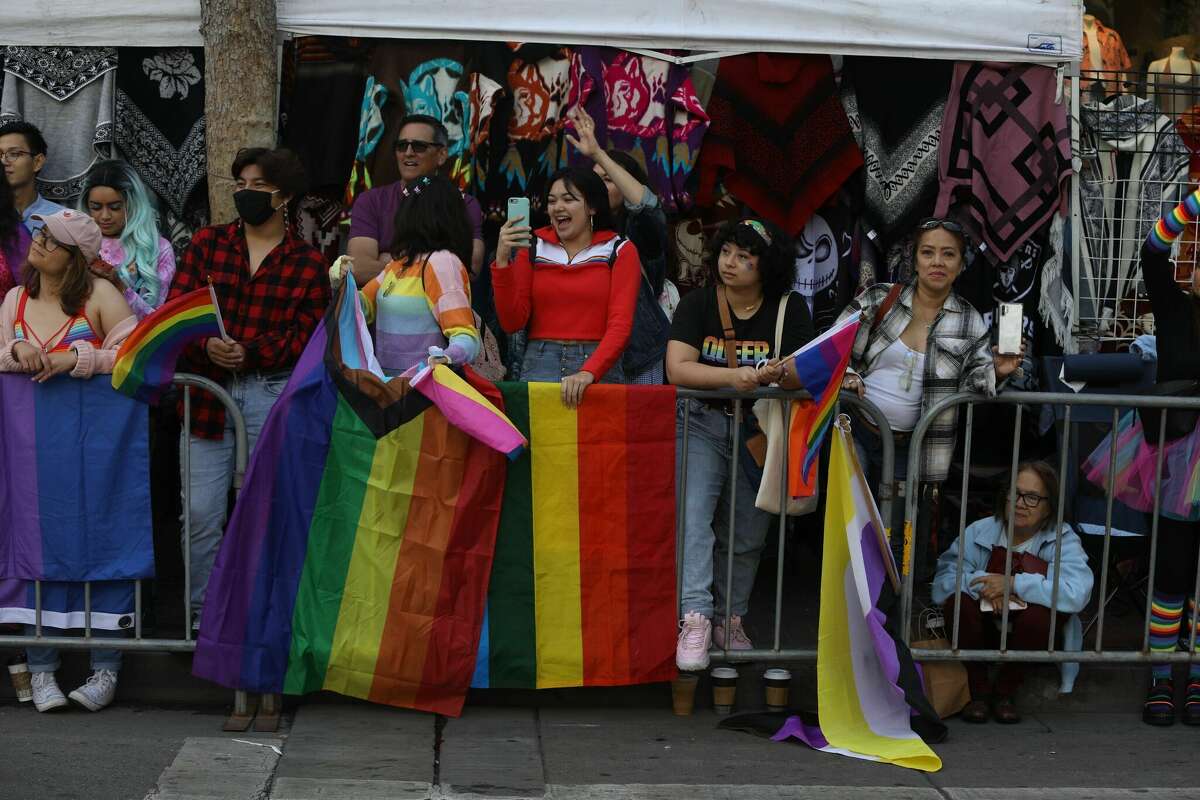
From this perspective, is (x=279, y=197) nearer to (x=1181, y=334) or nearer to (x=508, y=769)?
(x=508, y=769)

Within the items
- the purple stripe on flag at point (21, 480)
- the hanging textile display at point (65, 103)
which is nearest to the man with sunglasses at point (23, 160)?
the hanging textile display at point (65, 103)

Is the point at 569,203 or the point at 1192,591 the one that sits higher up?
the point at 569,203

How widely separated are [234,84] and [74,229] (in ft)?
4.12

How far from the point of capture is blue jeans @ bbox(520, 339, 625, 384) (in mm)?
6367

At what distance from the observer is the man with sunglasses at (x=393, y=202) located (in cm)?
688

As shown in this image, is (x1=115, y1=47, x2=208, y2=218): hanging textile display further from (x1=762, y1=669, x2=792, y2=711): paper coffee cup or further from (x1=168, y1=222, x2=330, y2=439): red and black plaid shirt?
(x1=762, y1=669, x2=792, y2=711): paper coffee cup

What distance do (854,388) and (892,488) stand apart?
423 mm

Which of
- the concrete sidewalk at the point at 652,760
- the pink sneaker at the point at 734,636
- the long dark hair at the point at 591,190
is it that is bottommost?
the concrete sidewalk at the point at 652,760

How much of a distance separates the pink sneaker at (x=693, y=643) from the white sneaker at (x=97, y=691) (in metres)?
2.23

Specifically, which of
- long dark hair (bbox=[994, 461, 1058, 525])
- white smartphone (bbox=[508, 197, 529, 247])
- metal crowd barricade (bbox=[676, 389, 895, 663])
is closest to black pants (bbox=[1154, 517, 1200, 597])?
long dark hair (bbox=[994, 461, 1058, 525])

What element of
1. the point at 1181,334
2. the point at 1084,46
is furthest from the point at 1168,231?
the point at 1084,46

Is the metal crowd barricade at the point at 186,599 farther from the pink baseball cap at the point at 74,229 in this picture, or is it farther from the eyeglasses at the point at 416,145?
the eyeglasses at the point at 416,145

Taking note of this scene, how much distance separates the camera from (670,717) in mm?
6145

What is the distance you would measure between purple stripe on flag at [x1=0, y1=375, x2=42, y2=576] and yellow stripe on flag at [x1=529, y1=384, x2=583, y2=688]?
6.20 ft
